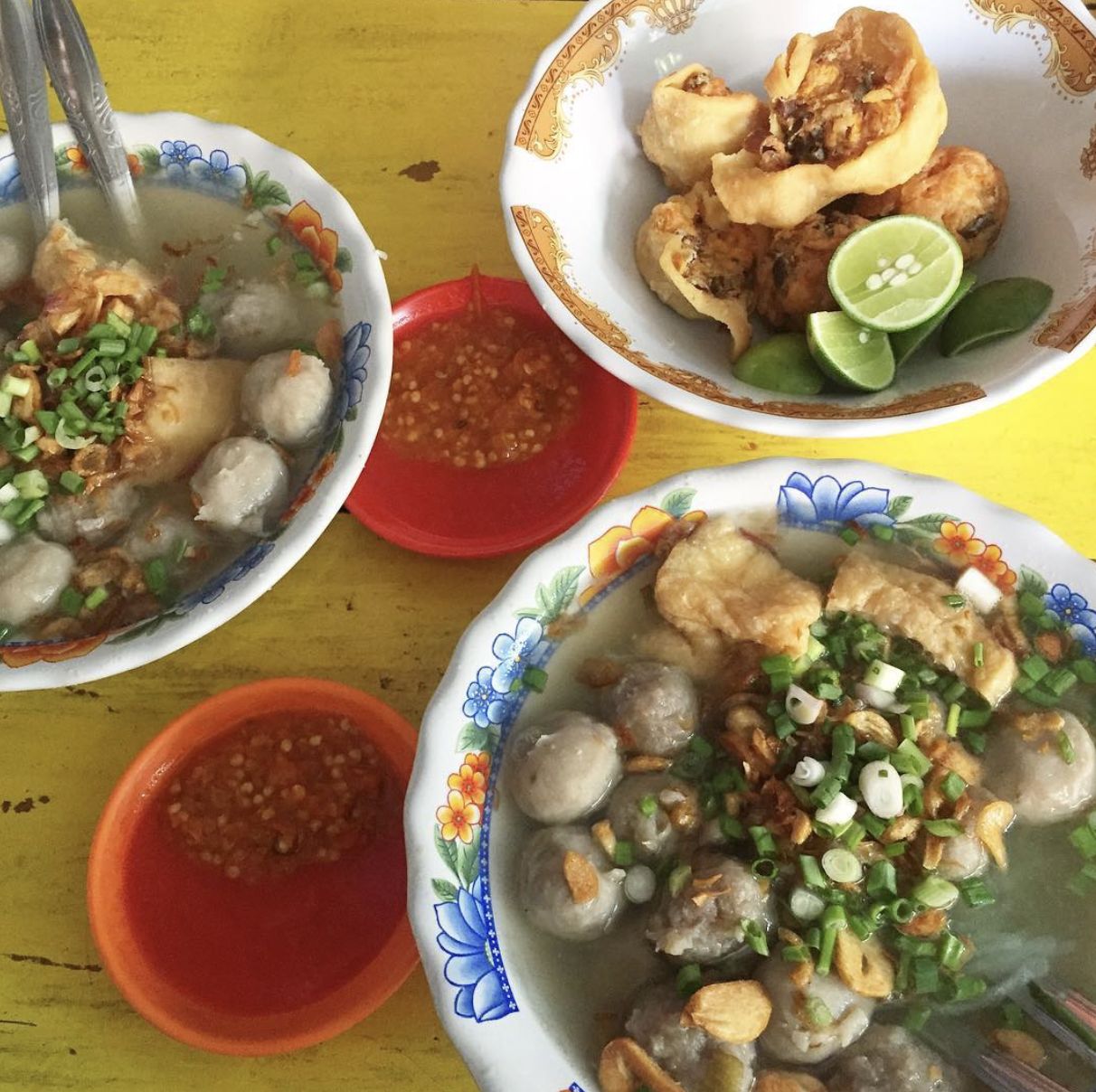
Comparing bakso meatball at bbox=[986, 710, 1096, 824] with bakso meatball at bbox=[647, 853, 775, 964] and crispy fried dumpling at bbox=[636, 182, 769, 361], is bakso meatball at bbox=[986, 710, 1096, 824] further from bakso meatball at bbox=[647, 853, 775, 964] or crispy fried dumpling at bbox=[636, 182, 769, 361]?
crispy fried dumpling at bbox=[636, 182, 769, 361]

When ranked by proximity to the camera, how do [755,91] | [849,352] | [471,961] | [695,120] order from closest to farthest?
[471,961] → [849,352] → [695,120] → [755,91]

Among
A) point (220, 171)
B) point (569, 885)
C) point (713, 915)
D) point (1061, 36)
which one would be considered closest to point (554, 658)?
point (569, 885)

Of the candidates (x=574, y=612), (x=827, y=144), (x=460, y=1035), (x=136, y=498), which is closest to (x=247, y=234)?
(x=136, y=498)

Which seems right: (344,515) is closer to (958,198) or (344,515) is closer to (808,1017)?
(808,1017)

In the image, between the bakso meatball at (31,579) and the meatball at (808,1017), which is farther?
the bakso meatball at (31,579)

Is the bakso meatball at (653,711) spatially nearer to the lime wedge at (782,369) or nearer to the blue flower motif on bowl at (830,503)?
the blue flower motif on bowl at (830,503)

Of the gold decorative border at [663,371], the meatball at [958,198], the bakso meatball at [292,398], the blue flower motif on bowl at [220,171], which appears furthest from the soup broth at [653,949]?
the blue flower motif on bowl at [220,171]
